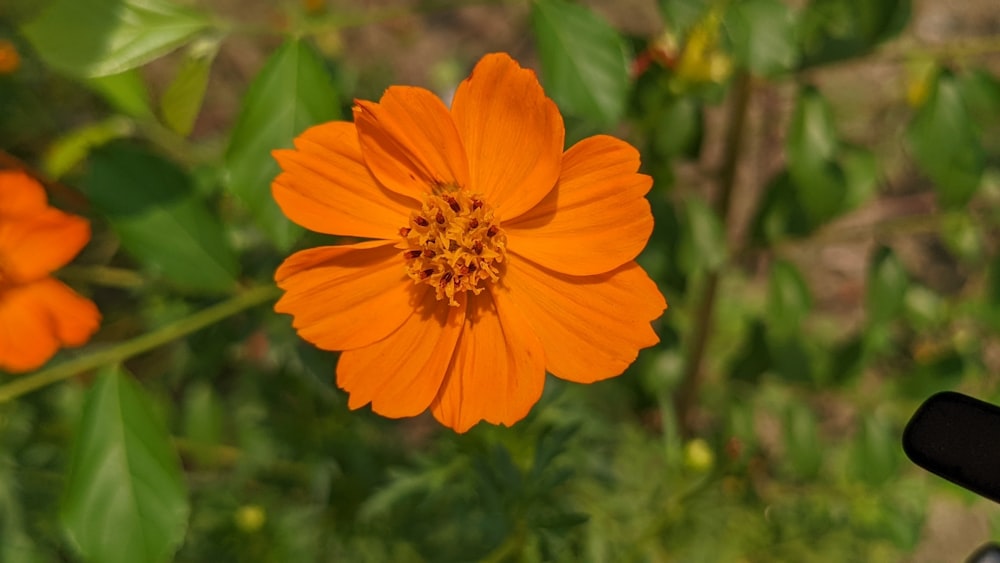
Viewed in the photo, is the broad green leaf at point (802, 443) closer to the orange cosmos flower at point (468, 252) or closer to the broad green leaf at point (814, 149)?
the broad green leaf at point (814, 149)

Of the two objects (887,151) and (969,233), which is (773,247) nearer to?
(969,233)

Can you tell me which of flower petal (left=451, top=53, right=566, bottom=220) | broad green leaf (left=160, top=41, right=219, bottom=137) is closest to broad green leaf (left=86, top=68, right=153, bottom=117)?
broad green leaf (left=160, top=41, right=219, bottom=137)

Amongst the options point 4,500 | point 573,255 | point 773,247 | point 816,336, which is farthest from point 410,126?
point 816,336

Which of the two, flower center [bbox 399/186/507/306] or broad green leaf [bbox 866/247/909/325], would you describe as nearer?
flower center [bbox 399/186/507/306]

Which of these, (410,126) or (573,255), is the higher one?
(410,126)

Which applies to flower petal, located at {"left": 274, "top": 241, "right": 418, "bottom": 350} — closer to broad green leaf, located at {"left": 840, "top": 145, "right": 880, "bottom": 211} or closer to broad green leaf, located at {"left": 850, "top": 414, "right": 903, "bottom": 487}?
broad green leaf, located at {"left": 840, "top": 145, "right": 880, "bottom": 211}

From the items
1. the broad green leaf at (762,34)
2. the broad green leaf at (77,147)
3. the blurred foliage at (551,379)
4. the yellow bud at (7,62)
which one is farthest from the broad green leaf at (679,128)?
the yellow bud at (7,62)
